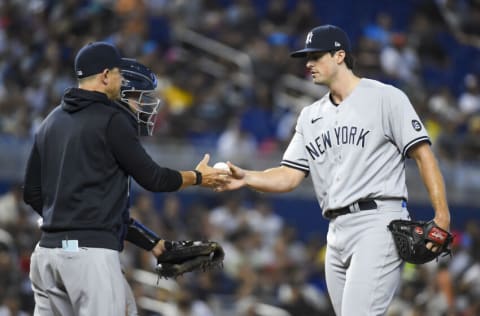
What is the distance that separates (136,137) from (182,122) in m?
8.91

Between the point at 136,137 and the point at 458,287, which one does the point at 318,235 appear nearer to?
the point at 458,287

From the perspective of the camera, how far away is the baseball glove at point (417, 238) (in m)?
5.72

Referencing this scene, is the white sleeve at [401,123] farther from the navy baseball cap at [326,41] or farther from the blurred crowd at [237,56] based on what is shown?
the blurred crowd at [237,56]

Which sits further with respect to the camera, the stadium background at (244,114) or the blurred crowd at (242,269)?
the stadium background at (244,114)

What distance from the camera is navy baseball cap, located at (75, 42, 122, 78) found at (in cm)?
550

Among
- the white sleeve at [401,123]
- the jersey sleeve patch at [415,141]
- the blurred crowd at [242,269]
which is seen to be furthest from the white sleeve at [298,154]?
the blurred crowd at [242,269]

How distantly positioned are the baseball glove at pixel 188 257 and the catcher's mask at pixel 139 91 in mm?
728

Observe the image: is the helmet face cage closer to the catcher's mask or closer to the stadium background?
the catcher's mask

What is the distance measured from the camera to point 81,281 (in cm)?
537

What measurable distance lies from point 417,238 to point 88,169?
6.00 feet

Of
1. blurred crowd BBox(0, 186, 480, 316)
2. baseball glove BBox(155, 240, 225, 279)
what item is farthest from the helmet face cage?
blurred crowd BBox(0, 186, 480, 316)

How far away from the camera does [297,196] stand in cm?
1382

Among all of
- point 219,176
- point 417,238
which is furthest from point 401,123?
point 219,176

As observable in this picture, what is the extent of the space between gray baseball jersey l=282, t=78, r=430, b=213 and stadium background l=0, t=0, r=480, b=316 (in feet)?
16.4
